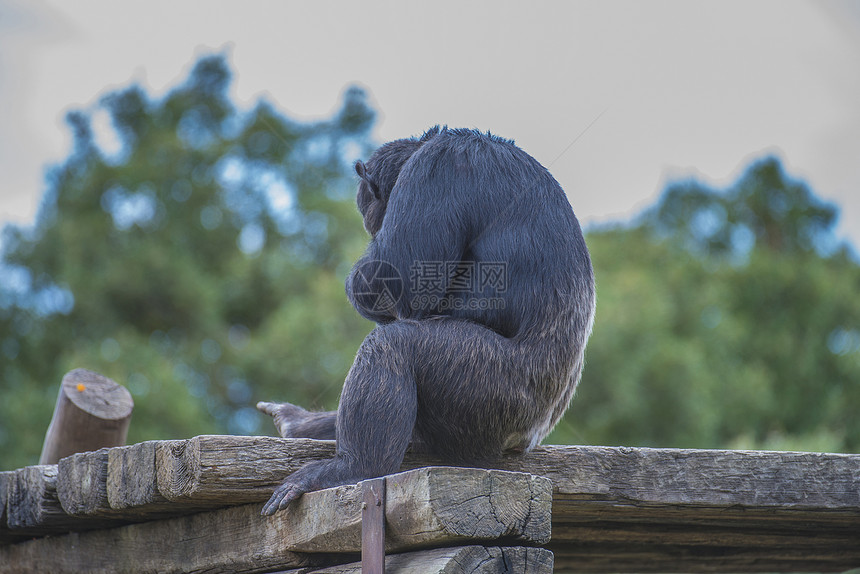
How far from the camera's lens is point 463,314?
12.1ft

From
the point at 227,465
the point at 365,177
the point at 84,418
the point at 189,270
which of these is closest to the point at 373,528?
the point at 227,465

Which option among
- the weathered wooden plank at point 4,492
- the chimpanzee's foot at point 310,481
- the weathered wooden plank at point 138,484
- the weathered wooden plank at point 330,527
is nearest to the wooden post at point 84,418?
the weathered wooden plank at point 4,492

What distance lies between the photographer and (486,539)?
9.13 feet

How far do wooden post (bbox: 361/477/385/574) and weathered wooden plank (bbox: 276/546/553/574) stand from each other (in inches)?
3.0

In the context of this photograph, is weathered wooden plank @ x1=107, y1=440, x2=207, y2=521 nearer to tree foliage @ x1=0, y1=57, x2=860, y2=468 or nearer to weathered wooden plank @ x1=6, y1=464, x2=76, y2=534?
weathered wooden plank @ x1=6, y1=464, x2=76, y2=534

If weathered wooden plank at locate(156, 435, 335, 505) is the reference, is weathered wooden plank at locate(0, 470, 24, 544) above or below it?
below

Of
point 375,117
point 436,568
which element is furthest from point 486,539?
point 375,117

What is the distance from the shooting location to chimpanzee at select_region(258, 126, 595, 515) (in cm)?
335

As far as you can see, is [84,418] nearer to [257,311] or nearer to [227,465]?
[227,465]

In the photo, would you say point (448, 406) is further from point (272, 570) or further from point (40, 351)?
point (40, 351)

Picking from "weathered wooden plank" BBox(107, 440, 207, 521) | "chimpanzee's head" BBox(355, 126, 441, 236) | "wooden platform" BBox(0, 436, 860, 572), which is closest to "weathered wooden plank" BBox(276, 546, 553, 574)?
"wooden platform" BBox(0, 436, 860, 572)

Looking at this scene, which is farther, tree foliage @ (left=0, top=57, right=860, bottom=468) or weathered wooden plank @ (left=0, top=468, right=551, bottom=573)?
tree foliage @ (left=0, top=57, right=860, bottom=468)

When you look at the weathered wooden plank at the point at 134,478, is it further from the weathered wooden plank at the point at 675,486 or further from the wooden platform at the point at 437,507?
the weathered wooden plank at the point at 675,486

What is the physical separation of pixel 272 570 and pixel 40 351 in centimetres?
1195
